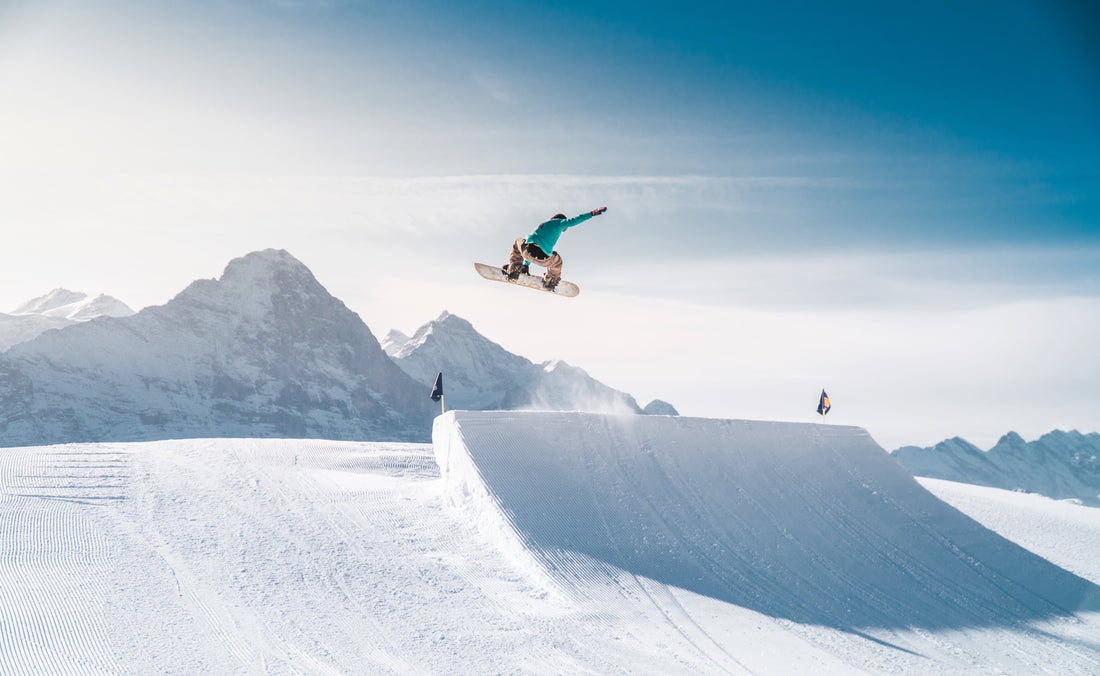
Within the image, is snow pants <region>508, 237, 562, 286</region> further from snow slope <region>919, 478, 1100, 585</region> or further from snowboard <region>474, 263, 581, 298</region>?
snow slope <region>919, 478, 1100, 585</region>

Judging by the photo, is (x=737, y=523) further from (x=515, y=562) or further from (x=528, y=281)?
(x=528, y=281)

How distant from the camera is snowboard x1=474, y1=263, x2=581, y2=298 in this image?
37.9 feet

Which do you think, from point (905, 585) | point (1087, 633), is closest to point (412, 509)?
point (905, 585)

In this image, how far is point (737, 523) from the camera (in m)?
19.4

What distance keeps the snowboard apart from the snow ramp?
6689mm

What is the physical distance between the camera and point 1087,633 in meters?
Answer: 16.5

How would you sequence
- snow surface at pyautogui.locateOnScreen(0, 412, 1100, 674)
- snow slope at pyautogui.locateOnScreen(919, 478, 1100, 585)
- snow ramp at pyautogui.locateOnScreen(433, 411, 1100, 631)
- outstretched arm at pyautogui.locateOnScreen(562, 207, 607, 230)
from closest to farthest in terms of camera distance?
outstretched arm at pyautogui.locateOnScreen(562, 207, 607, 230), snow surface at pyautogui.locateOnScreen(0, 412, 1100, 674), snow ramp at pyautogui.locateOnScreen(433, 411, 1100, 631), snow slope at pyautogui.locateOnScreen(919, 478, 1100, 585)

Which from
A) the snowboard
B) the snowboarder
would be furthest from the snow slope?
the snowboarder

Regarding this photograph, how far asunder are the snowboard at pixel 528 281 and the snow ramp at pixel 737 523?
6.69 m

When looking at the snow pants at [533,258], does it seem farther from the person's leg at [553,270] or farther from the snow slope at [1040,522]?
the snow slope at [1040,522]

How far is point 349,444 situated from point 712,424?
1377cm

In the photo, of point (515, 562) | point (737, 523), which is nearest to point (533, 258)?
point (515, 562)

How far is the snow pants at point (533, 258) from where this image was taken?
9.34 meters

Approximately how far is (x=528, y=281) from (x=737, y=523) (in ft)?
37.9
